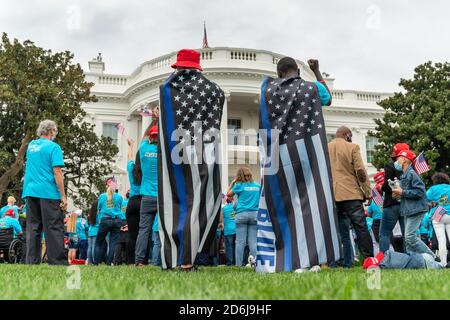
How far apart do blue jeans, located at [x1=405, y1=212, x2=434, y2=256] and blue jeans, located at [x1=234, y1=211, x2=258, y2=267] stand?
118 inches

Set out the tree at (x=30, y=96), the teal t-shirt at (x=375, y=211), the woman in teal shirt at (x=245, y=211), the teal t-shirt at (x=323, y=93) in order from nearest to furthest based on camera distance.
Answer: the teal t-shirt at (x=323, y=93), the woman in teal shirt at (x=245, y=211), the teal t-shirt at (x=375, y=211), the tree at (x=30, y=96)

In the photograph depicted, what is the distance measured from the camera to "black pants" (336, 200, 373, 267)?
612 cm

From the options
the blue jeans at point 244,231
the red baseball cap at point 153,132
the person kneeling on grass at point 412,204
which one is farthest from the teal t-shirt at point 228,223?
the person kneeling on grass at point 412,204

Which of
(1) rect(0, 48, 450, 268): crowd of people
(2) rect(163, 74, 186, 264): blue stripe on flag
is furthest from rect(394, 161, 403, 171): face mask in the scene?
(2) rect(163, 74, 186, 264): blue stripe on flag

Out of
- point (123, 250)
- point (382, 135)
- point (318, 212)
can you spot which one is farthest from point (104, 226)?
point (382, 135)

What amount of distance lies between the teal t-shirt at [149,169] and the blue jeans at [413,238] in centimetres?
338

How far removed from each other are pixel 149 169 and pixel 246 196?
2.67 m

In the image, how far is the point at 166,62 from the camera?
30109 millimetres

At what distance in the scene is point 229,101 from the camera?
104 ft

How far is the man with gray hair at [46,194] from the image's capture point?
617cm

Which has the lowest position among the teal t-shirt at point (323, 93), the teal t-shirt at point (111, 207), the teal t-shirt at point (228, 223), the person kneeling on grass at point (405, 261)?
the person kneeling on grass at point (405, 261)

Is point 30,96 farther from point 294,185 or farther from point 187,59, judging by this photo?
point 294,185

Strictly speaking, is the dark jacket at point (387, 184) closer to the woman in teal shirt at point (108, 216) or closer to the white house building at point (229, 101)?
the woman in teal shirt at point (108, 216)
